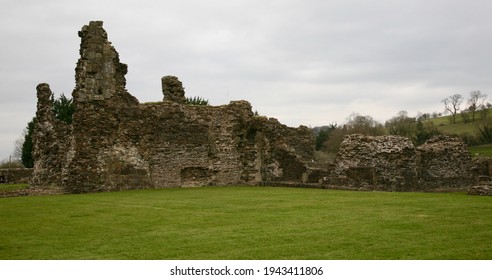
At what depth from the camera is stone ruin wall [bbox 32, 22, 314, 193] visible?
63.8ft

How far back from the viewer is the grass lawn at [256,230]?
714cm

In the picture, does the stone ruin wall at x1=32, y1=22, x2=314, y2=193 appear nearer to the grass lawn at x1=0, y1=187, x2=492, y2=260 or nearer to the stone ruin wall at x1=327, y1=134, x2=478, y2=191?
the stone ruin wall at x1=327, y1=134, x2=478, y2=191

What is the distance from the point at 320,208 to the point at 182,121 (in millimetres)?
11093

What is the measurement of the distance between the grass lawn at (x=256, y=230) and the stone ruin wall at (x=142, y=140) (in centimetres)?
643

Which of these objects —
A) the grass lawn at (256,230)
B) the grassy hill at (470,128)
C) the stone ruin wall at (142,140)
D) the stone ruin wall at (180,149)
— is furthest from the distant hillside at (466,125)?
the grass lawn at (256,230)

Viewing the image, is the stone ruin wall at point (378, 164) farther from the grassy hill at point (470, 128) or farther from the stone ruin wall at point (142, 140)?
the grassy hill at point (470, 128)

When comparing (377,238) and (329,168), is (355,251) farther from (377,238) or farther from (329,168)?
(329,168)

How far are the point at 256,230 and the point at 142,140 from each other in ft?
41.8

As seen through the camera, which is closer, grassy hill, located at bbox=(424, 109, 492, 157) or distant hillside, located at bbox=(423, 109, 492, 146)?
grassy hill, located at bbox=(424, 109, 492, 157)

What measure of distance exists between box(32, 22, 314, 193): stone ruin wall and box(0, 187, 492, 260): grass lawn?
643cm

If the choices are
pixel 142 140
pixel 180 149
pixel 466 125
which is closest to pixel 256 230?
pixel 142 140

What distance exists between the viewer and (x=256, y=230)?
8.79 metres

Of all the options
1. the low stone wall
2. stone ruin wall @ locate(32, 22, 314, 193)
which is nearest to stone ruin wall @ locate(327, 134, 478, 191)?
stone ruin wall @ locate(32, 22, 314, 193)
